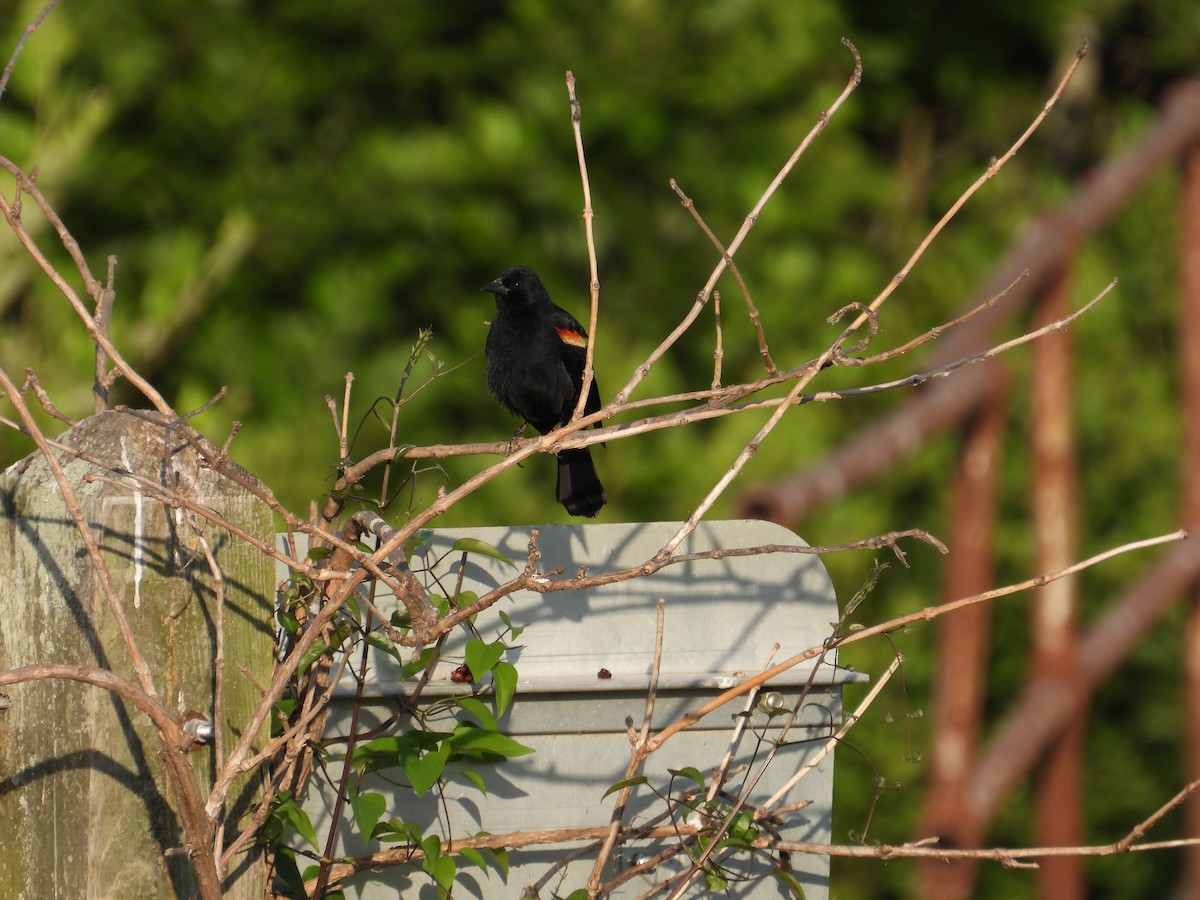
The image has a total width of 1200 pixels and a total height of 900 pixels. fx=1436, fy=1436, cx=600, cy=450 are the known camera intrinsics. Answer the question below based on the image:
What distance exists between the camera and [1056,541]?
2.16 metres

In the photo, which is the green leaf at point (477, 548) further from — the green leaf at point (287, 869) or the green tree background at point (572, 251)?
the green tree background at point (572, 251)

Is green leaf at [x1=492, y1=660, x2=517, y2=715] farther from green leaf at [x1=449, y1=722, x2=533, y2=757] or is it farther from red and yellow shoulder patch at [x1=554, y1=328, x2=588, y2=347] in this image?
red and yellow shoulder patch at [x1=554, y1=328, x2=588, y2=347]

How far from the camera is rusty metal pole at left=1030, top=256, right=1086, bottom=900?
212 cm

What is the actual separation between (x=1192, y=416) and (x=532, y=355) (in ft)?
5.74

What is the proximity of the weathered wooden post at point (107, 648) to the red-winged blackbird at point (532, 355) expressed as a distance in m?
A: 2.35

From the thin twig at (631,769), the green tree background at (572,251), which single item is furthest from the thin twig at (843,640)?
the green tree background at (572,251)

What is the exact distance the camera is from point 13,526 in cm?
150

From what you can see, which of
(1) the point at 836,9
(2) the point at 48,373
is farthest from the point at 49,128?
(1) the point at 836,9

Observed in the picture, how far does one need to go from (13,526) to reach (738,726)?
0.87 meters

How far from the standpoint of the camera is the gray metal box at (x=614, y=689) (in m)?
1.73

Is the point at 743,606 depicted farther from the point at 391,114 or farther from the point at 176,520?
the point at 391,114

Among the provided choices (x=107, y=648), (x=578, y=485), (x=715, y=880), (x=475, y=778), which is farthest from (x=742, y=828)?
(x=578, y=485)

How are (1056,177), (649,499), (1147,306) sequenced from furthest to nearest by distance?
(1056,177) → (1147,306) → (649,499)

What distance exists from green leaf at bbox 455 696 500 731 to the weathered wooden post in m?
0.25
